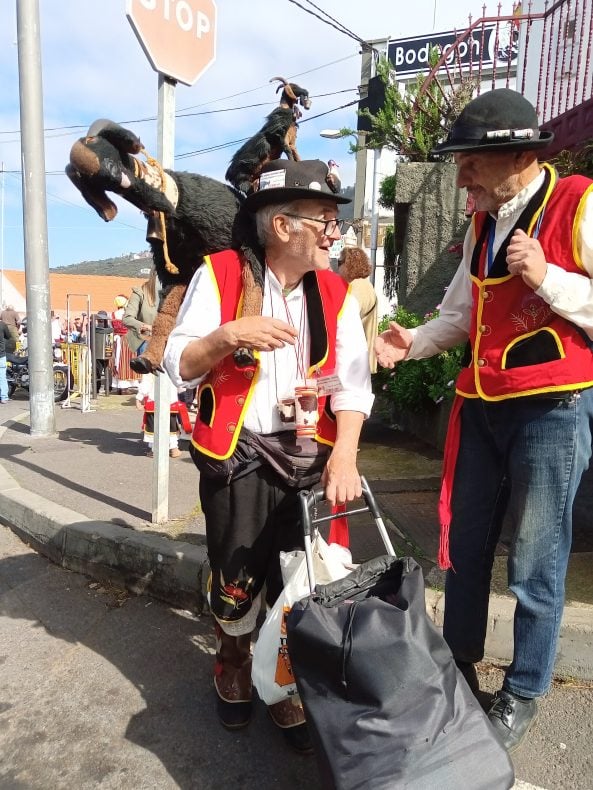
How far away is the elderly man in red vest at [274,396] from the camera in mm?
2102

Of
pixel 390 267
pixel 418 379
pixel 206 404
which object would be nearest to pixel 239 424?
pixel 206 404

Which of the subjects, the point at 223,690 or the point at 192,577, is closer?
the point at 223,690

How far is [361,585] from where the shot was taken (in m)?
1.76

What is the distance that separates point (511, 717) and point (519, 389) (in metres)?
1.14

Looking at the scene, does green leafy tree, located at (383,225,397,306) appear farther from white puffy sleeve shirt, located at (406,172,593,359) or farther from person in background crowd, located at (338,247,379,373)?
white puffy sleeve shirt, located at (406,172,593,359)

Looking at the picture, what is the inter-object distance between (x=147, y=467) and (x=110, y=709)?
3.59m

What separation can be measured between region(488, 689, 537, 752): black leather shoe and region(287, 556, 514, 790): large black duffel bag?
63cm

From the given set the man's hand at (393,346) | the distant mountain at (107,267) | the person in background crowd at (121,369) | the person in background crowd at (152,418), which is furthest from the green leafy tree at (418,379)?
the distant mountain at (107,267)

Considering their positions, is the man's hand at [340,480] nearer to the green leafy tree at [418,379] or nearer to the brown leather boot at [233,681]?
the brown leather boot at [233,681]

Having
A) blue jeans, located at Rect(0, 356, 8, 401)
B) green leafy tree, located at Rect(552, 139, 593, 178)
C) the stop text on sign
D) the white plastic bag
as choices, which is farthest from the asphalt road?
blue jeans, located at Rect(0, 356, 8, 401)

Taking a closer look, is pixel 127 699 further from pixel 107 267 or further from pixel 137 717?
pixel 107 267

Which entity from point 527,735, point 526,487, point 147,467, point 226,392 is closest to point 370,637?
point 526,487

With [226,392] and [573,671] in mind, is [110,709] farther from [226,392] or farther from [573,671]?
[573,671]

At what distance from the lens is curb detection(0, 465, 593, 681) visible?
260 centimetres
